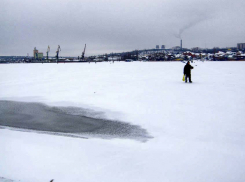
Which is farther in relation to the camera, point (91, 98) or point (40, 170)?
point (91, 98)

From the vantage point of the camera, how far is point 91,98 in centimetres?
1075

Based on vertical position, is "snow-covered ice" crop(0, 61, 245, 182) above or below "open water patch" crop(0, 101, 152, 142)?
below

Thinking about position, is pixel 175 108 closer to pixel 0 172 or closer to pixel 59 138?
pixel 59 138

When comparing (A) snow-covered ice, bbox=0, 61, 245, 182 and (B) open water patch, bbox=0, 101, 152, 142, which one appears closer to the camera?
(A) snow-covered ice, bbox=0, 61, 245, 182

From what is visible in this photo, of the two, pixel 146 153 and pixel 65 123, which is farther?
pixel 65 123

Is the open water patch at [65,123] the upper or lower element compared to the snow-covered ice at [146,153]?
upper

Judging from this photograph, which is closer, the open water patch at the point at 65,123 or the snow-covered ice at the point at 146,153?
the snow-covered ice at the point at 146,153

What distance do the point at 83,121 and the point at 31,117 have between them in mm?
1769

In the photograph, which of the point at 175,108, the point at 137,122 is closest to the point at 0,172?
the point at 137,122

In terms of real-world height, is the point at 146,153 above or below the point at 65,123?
below

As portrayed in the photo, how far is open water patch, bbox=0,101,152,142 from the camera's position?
577 cm

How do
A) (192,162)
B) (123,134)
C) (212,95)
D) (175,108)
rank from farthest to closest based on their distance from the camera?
(212,95)
(175,108)
(123,134)
(192,162)

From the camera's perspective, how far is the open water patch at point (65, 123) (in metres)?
5.77

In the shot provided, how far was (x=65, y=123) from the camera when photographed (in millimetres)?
6727
